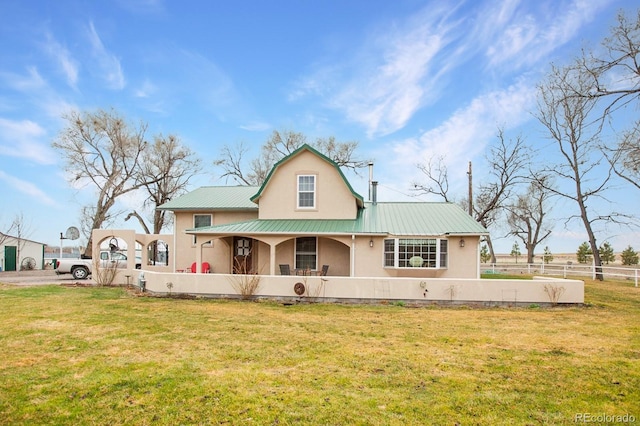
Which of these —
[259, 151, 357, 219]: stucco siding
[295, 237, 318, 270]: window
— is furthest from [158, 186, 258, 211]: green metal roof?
[295, 237, 318, 270]: window

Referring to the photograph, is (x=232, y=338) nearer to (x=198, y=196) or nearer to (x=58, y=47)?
(x=198, y=196)

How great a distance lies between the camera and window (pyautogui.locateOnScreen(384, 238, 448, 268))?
619 inches

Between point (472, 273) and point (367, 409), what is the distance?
12400mm

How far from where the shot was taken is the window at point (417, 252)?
15.7 meters

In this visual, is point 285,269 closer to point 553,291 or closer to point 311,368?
point 553,291

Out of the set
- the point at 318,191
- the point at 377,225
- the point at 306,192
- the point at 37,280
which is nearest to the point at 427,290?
the point at 377,225

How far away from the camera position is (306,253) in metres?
17.1

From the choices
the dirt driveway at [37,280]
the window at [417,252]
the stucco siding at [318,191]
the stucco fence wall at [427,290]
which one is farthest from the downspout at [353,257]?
the dirt driveway at [37,280]

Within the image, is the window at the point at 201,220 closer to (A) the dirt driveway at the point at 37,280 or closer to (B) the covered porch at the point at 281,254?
(B) the covered porch at the point at 281,254

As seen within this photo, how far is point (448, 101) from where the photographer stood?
1898 centimetres

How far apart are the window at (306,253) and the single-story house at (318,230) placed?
4 centimetres

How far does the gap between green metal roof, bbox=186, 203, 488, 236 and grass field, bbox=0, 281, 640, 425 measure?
493cm

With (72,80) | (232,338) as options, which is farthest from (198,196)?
(232,338)

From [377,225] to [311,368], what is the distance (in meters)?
10.8
